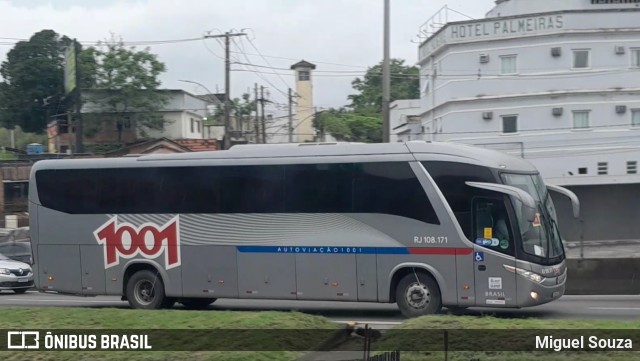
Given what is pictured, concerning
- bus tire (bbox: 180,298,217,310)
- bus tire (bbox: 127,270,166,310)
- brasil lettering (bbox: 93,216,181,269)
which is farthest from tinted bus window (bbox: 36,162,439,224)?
bus tire (bbox: 180,298,217,310)

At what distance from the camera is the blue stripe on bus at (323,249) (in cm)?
1572

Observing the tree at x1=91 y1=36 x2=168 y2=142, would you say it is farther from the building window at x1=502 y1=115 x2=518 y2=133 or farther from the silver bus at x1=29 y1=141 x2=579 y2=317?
the silver bus at x1=29 y1=141 x2=579 y2=317

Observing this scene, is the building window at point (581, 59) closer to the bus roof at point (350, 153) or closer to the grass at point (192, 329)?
the bus roof at point (350, 153)

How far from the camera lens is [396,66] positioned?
89.8m

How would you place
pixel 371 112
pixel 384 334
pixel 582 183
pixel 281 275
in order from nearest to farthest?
1. pixel 384 334
2. pixel 281 275
3. pixel 582 183
4. pixel 371 112

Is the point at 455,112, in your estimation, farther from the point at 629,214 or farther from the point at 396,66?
the point at 396,66

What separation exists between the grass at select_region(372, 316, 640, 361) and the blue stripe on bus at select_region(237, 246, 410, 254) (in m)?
A: 5.69

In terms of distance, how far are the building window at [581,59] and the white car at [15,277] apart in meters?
27.2

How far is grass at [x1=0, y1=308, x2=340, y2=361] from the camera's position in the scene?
8.49 m

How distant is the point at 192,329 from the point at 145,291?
332 inches

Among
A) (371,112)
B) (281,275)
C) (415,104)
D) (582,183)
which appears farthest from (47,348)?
(371,112)

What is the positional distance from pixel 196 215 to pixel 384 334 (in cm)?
924

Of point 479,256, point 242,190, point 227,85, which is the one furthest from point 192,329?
point 227,85

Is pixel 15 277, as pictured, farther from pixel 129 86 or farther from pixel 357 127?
pixel 357 127
